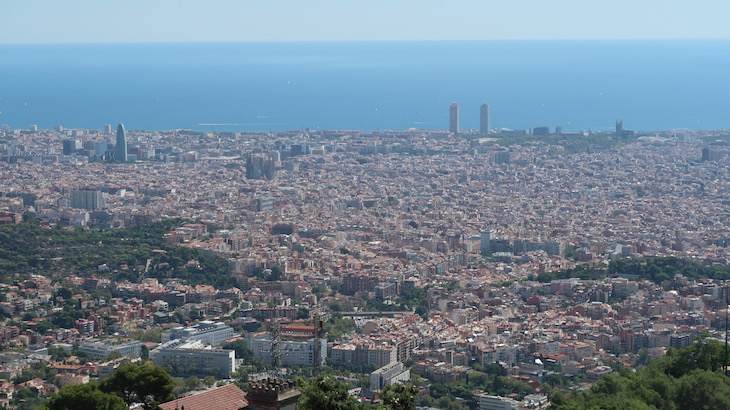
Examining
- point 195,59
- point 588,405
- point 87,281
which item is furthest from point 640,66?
point 588,405

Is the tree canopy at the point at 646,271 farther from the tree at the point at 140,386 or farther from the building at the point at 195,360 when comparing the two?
the tree at the point at 140,386

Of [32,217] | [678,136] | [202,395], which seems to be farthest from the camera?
[678,136]

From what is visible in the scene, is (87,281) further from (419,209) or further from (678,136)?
(678,136)

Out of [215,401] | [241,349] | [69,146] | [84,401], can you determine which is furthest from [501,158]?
[215,401]

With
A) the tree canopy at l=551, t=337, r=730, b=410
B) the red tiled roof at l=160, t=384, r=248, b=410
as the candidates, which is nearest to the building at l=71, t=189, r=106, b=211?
the tree canopy at l=551, t=337, r=730, b=410

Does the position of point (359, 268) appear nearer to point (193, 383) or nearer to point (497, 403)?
point (193, 383)

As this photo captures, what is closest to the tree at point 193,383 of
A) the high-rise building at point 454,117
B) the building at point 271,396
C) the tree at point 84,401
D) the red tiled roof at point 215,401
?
the tree at point 84,401
